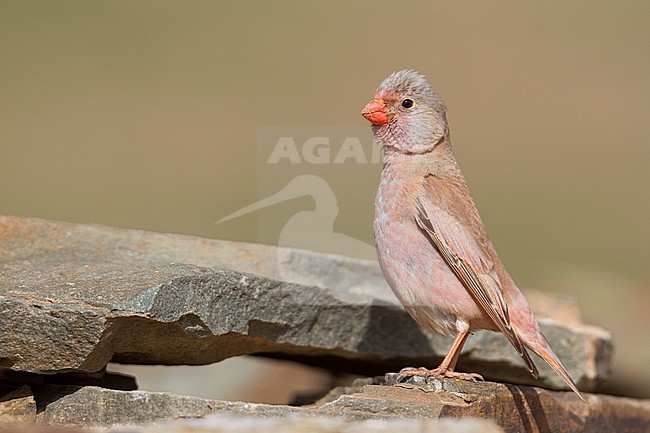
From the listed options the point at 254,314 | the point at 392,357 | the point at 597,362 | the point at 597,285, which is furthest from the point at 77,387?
the point at 597,285

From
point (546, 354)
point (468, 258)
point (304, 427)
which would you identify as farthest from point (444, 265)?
point (304, 427)

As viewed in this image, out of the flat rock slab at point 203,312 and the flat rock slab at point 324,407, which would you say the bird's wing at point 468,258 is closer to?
the flat rock slab at point 324,407

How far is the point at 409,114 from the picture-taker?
5.62 m

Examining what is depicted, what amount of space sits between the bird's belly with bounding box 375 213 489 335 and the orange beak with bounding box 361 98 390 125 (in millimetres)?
598

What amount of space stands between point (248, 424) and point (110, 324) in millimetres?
1200

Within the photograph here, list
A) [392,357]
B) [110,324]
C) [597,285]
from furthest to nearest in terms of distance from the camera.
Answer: [597,285]
[392,357]
[110,324]

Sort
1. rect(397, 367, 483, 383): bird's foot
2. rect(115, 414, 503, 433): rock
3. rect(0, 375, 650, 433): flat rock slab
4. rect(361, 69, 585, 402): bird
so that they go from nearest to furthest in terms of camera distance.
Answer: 1. rect(115, 414, 503, 433): rock
2. rect(0, 375, 650, 433): flat rock slab
3. rect(397, 367, 483, 383): bird's foot
4. rect(361, 69, 585, 402): bird

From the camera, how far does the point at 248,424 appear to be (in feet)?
11.9

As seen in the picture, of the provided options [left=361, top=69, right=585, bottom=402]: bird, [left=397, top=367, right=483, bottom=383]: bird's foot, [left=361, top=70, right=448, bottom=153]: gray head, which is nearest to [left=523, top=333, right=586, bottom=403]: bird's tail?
[left=361, top=69, right=585, bottom=402]: bird

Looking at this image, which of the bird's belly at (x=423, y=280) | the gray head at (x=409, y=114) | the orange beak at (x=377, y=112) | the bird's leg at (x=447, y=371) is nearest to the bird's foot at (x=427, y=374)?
the bird's leg at (x=447, y=371)

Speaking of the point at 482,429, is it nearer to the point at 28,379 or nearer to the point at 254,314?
the point at 254,314

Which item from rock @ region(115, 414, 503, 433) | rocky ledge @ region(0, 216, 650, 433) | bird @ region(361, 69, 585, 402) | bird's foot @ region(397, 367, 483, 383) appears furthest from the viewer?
bird @ region(361, 69, 585, 402)

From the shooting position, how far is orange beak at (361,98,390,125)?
221 inches

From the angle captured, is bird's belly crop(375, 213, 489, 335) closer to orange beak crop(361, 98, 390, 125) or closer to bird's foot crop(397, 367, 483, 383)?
bird's foot crop(397, 367, 483, 383)
